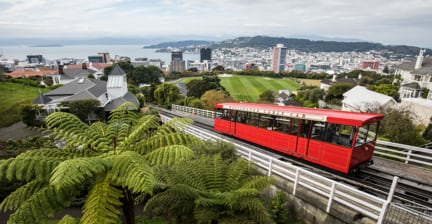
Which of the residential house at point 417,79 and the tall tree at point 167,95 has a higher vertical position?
the residential house at point 417,79

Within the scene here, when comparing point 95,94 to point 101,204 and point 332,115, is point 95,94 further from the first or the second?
point 101,204

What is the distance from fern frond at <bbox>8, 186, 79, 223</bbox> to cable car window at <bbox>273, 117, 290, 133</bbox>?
25.4 ft

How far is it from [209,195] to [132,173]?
8.43 ft

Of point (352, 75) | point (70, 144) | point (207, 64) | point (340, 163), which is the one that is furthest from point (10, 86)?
point (207, 64)

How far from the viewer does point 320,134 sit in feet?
26.1

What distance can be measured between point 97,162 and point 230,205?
2816mm

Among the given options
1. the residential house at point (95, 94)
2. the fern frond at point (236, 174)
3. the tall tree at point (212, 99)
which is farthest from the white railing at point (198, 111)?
the fern frond at point (236, 174)

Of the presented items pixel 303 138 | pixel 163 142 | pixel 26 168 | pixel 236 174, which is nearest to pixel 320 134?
pixel 303 138

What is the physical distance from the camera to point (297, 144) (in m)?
8.66

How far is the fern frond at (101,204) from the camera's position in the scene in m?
2.94

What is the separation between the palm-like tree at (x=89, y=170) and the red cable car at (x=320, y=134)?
562 cm

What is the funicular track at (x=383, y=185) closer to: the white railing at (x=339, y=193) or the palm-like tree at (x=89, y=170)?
the white railing at (x=339, y=193)

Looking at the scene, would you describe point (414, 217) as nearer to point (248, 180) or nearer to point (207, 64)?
point (248, 180)

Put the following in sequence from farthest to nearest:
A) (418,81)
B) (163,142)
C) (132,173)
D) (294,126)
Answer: (418,81)
(294,126)
(163,142)
(132,173)
